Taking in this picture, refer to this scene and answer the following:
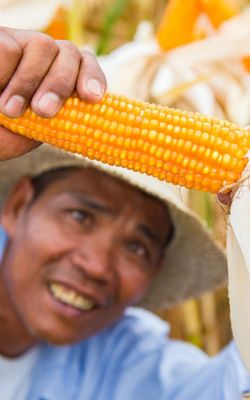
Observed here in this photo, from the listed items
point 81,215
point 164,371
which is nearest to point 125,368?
point 164,371

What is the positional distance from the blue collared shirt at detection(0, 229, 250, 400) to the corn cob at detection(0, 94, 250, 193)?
0.63 m

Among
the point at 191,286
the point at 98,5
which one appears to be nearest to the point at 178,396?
the point at 191,286

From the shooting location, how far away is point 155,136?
63 centimetres

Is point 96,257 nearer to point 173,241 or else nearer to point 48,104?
point 173,241

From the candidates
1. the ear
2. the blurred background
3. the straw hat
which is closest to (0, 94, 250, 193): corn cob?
the straw hat

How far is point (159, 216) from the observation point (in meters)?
1.25

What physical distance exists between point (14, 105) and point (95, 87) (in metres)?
0.07

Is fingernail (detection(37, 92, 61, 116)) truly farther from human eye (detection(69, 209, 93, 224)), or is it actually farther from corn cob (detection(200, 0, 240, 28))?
corn cob (detection(200, 0, 240, 28))

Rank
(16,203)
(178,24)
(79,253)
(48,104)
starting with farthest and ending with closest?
(178,24) → (16,203) → (79,253) → (48,104)

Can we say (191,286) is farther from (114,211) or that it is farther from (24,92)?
(24,92)

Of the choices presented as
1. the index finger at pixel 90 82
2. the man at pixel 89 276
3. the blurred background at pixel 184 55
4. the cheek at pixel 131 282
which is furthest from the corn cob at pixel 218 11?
the index finger at pixel 90 82

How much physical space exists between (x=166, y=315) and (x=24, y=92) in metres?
1.50

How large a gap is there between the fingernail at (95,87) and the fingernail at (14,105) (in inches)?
2.3

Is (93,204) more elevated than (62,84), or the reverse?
(62,84)
